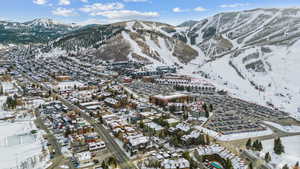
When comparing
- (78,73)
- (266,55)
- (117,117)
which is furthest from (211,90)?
(78,73)

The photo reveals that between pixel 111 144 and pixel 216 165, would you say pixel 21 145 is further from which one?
pixel 216 165

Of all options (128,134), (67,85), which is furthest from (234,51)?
(128,134)

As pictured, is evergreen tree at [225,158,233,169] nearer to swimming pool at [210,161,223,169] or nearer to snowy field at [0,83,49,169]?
swimming pool at [210,161,223,169]

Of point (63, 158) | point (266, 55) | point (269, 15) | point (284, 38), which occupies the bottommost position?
point (63, 158)

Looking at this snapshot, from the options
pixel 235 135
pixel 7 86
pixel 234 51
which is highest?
pixel 234 51

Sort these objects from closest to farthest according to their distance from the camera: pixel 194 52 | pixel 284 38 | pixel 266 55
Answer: pixel 266 55, pixel 284 38, pixel 194 52

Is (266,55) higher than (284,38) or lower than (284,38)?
lower

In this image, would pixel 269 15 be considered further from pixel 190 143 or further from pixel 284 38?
pixel 190 143

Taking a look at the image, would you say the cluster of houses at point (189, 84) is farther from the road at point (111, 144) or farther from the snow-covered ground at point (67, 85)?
the road at point (111, 144)
